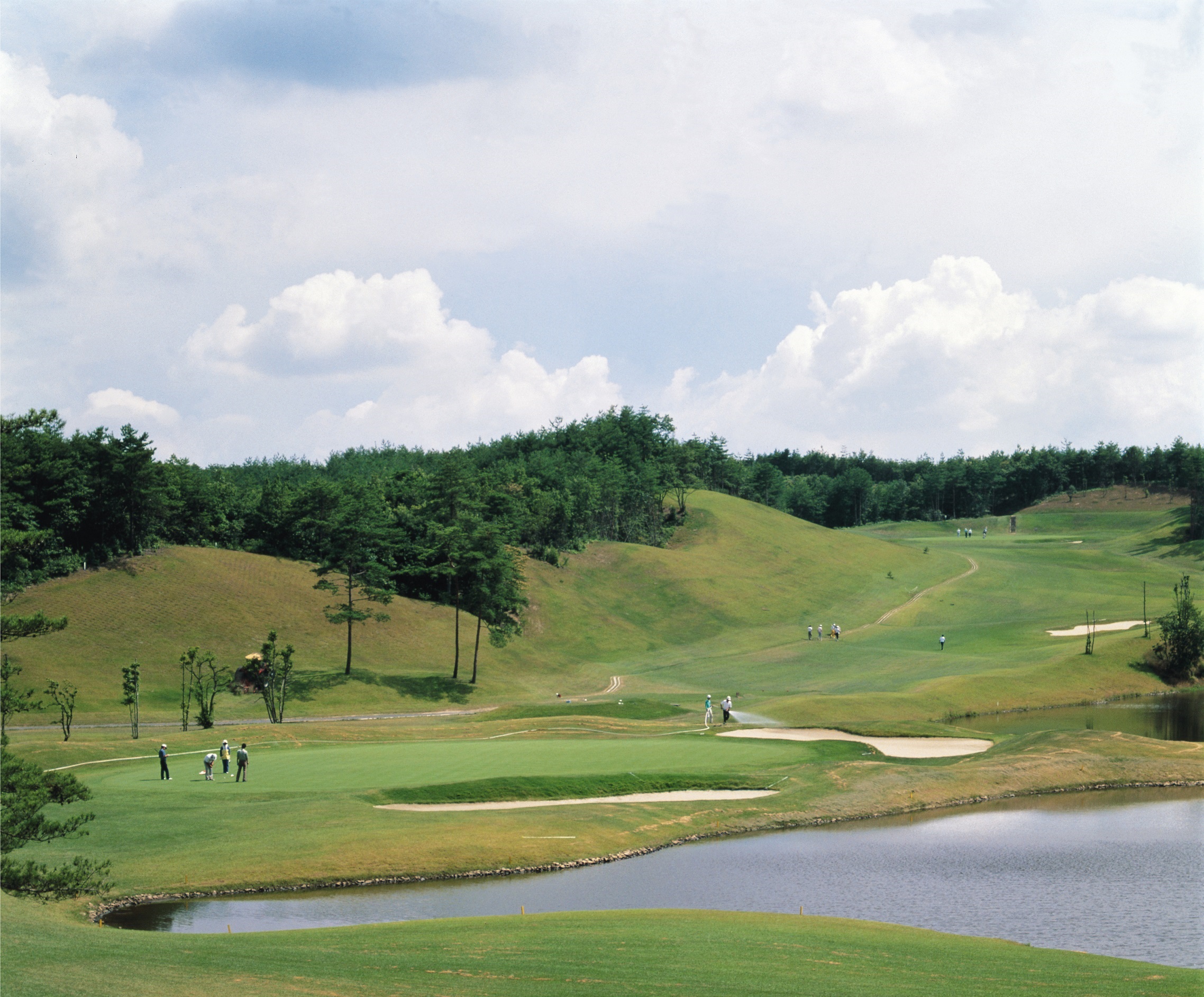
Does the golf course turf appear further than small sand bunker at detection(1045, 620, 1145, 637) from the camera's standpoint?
No

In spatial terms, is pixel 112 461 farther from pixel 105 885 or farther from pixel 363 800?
pixel 105 885

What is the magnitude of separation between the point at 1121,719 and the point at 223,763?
184ft

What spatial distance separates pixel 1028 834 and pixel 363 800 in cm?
2478

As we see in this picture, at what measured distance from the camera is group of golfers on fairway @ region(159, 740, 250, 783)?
145 ft

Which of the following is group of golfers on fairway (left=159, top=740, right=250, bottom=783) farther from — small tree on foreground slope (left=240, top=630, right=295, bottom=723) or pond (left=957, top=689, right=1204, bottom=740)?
pond (left=957, top=689, right=1204, bottom=740)

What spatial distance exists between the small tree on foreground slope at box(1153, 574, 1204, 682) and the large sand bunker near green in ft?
183

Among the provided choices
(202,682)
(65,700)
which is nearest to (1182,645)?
(202,682)

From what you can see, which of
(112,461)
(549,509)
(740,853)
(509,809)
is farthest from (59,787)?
(549,509)

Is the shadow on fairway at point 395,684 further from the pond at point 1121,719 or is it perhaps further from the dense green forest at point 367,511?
the pond at point 1121,719

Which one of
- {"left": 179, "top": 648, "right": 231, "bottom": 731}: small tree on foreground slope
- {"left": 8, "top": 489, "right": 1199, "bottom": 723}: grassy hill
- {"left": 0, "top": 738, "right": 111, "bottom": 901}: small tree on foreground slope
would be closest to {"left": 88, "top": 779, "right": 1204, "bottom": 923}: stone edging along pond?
{"left": 0, "top": 738, "right": 111, "bottom": 901}: small tree on foreground slope

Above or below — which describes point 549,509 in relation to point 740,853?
above

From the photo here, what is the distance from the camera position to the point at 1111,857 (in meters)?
34.5

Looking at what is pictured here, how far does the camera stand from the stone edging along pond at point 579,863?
2986 cm

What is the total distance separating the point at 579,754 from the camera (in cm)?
4988
